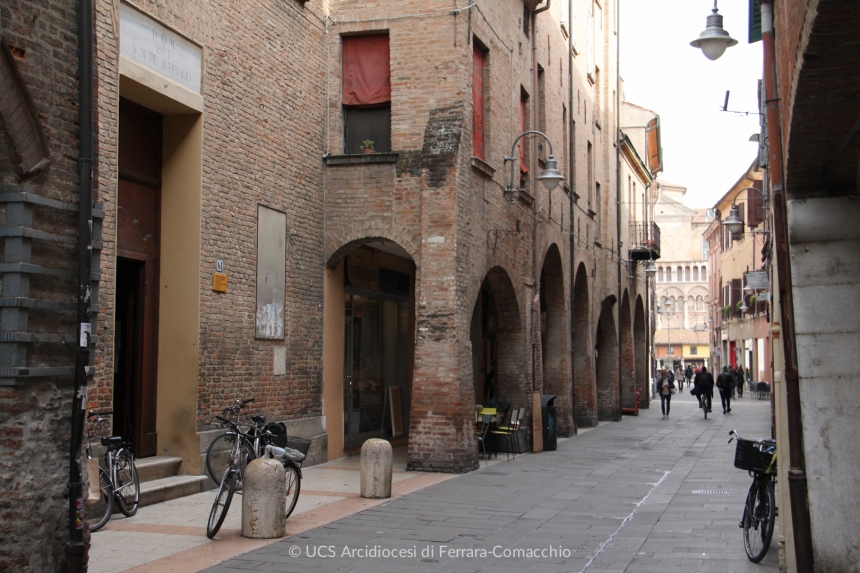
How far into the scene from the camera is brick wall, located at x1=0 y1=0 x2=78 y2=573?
6.59m

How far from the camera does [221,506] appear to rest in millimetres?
8883

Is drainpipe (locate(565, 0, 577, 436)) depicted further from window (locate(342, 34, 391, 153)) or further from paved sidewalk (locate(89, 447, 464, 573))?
paved sidewalk (locate(89, 447, 464, 573))

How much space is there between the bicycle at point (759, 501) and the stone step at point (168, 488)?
655 cm

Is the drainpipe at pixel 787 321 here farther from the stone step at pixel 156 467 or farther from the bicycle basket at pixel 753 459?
the stone step at pixel 156 467

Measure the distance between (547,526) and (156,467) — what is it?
4.91 metres

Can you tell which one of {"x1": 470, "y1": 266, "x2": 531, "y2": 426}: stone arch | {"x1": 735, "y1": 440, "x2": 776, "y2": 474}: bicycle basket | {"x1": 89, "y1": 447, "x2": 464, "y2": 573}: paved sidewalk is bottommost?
{"x1": 89, "y1": 447, "x2": 464, "y2": 573}: paved sidewalk

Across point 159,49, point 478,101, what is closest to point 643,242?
point 478,101

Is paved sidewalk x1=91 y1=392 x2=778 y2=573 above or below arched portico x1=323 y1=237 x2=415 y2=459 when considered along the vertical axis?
below

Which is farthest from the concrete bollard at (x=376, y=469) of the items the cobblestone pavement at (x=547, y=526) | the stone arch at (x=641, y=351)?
the stone arch at (x=641, y=351)

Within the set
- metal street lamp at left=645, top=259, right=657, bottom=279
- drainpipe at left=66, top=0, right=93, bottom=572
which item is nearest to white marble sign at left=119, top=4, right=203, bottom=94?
drainpipe at left=66, top=0, right=93, bottom=572

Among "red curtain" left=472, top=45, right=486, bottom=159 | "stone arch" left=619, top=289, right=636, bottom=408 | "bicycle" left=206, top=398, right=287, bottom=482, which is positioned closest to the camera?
"bicycle" left=206, top=398, right=287, bottom=482

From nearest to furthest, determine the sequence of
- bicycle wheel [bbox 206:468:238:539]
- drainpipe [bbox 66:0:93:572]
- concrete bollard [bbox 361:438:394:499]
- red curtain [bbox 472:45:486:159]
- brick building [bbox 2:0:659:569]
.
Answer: drainpipe [bbox 66:0:93:572] < bicycle wheel [bbox 206:468:238:539] < concrete bollard [bbox 361:438:394:499] < brick building [bbox 2:0:659:569] < red curtain [bbox 472:45:486:159]

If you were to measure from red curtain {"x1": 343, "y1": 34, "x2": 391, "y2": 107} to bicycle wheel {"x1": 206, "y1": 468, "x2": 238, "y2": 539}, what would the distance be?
871cm

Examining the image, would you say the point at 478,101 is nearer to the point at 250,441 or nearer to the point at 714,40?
the point at 714,40
